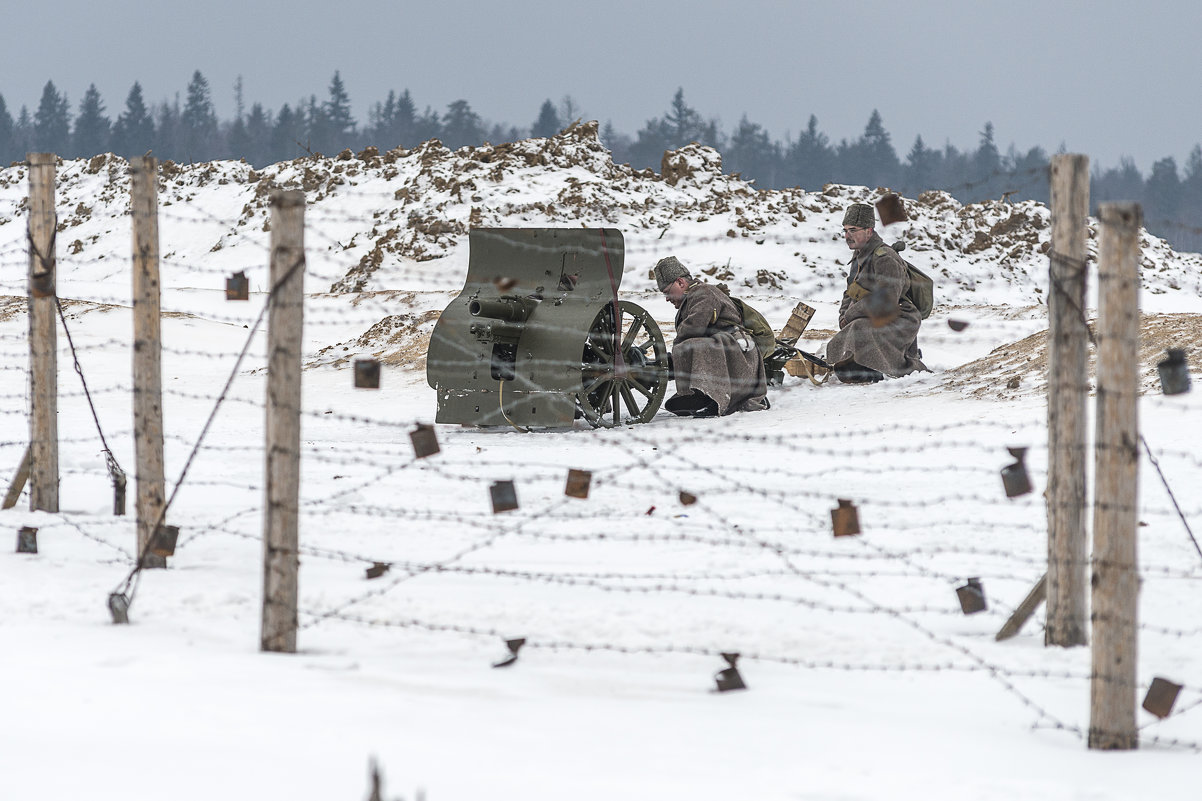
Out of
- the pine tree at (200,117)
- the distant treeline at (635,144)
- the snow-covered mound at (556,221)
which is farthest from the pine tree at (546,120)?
the snow-covered mound at (556,221)

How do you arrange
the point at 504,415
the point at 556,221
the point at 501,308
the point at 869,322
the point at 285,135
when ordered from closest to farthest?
the point at 501,308 < the point at 504,415 < the point at 869,322 < the point at 556,221 < the point at 285,135

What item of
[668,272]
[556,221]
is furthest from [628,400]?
[556,221]

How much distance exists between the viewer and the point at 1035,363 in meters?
9.64

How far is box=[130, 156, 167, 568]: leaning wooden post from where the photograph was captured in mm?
4840

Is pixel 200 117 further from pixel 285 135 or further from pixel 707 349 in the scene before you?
pixel 707 349

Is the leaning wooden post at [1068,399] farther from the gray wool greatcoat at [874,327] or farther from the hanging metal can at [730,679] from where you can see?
the gray wool greatcoat at [874,327]

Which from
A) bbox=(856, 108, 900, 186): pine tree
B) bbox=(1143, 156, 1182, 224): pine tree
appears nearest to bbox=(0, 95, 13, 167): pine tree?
bbox=(856, 108, 900, 186): pine tree

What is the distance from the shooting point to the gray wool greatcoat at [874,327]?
9859 millimetres

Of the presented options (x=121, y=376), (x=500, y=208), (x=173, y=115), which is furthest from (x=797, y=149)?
(x=121, y=376)

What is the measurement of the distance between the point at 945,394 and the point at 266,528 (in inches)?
260

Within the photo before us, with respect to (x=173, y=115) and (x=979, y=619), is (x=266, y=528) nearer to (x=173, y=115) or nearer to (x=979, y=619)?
(x=979, y=619)

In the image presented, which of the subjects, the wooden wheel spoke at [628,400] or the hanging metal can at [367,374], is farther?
the wooden wheel spoke at [628,400]

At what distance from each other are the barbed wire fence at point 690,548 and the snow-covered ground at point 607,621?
0.02 metres

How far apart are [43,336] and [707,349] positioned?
16.0 ft
